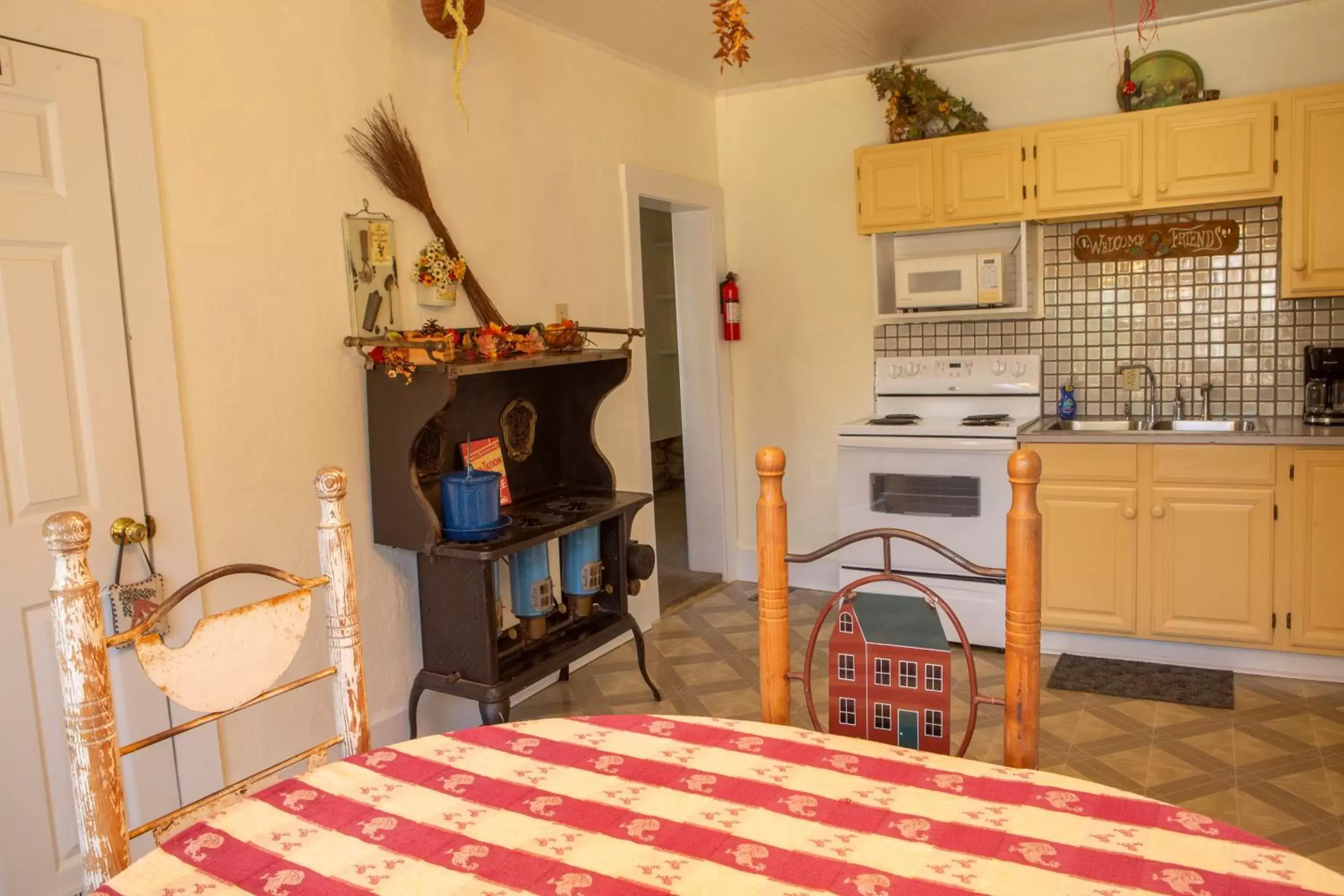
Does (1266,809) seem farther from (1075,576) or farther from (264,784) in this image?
(264,784)

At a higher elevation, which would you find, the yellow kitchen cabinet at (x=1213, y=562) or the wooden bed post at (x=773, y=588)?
the wooden bed post at (x=773, y=588)

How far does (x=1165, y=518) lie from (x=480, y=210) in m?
2.86

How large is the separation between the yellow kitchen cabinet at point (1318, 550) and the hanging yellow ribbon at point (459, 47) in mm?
3222

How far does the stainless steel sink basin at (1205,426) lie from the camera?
3984 mm

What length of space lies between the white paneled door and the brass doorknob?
2 centimetres

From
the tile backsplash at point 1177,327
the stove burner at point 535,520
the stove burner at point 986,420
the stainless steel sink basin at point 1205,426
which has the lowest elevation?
the stove burner at point 535,520

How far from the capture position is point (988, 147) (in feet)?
13.9

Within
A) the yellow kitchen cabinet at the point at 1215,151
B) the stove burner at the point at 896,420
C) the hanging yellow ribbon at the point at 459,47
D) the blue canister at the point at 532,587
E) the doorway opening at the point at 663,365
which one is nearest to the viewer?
the hanging yellow ribbon at the point at 459,47

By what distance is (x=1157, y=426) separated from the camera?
4211mm

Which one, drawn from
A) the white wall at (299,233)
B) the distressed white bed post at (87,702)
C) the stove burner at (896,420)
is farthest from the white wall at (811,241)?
the distressed white bed post at (87,702)

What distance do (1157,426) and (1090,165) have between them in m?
1.16

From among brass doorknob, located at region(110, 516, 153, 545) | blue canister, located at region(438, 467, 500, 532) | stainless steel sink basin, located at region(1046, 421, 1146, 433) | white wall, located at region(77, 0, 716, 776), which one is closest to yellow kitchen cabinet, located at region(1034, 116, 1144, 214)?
stainless steel sink basin, located at region(1046, 421, 1146, 433)

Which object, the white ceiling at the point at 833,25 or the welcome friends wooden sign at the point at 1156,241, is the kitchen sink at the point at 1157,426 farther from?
the white ceiling at the point at 833,25

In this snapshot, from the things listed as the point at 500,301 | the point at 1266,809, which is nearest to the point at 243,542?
the point at 500,301
